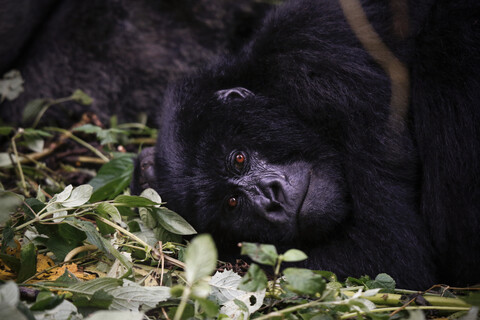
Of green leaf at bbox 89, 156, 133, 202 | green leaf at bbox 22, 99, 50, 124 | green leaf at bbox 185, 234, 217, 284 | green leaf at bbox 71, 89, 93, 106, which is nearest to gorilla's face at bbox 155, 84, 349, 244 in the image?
green leaf at bbox 89, 156, 133, 202

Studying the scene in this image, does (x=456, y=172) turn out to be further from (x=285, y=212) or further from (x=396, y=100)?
(x=285, y=212)

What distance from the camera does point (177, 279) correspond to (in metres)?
2.57

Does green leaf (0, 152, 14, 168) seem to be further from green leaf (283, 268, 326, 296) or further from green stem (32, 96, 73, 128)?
green leaf (283, 268, 326, 296)

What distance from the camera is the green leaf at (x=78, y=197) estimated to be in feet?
8.00

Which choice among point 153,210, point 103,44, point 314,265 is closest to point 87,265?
point 153,210

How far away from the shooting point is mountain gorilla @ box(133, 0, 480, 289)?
2695 mm

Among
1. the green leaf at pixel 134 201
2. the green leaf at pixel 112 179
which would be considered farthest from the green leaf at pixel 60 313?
the green leaf at pixel 112 179

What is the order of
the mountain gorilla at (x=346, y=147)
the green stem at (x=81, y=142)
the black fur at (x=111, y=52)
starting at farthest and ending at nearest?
the black fur at (x=111, y=52), the green stem at (x=81, y=142), the mountain gorilla at (x=346, y=147)

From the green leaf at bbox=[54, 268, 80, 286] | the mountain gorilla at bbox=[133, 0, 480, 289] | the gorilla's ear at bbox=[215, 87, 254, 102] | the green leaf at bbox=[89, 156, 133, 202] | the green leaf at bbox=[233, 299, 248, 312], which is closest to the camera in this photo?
the green leaf at bbox=[233, 299, 248, 312]

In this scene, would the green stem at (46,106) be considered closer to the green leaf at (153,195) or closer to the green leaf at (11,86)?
the green leaf at (11,86)

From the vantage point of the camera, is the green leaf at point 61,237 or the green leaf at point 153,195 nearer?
the green leaf at point 61,237

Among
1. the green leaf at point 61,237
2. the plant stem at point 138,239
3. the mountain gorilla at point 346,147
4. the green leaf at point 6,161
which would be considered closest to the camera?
the plant stem at point 138,239

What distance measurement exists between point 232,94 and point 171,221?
985 millimetres

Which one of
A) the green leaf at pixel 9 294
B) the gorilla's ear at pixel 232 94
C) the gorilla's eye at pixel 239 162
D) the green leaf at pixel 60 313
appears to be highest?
the gorilla's ear at pixel 232 94
